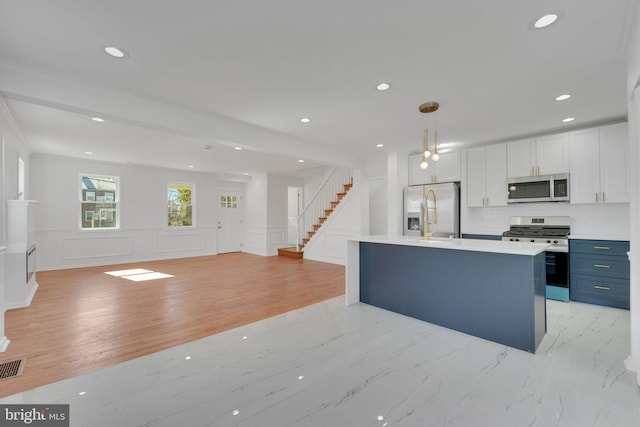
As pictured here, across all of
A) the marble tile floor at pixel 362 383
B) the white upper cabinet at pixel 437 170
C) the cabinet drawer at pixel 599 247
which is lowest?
the marble tile floor at pixel 362 383

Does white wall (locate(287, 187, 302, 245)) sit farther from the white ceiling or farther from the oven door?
the oven door

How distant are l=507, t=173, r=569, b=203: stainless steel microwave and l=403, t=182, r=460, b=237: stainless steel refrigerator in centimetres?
84

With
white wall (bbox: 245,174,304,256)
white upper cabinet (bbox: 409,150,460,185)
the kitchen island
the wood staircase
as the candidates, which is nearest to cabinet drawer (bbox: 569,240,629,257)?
the kitchen island

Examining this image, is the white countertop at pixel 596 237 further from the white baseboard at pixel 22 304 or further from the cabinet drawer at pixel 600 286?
the white baseboard at pixel 22 304

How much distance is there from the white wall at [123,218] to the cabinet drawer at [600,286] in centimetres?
843

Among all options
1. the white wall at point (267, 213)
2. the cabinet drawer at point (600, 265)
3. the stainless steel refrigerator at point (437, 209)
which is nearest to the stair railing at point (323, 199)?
the white wall at point (267, 213)

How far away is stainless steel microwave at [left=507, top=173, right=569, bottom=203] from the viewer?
4.24m

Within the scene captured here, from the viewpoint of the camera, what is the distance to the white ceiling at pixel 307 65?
1933 mm

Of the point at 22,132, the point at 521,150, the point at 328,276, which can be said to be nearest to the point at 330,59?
the point at 521,150

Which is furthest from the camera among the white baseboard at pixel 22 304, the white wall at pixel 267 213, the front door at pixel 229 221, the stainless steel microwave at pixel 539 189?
the front door at pixel 229 221

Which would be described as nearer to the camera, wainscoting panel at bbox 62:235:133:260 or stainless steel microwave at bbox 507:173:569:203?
stainless steel microwave at bbox 507:173:569:203

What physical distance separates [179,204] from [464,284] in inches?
308

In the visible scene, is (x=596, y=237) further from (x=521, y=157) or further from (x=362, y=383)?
(x=362, y=383)

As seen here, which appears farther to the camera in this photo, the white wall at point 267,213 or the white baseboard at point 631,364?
the white wall at point 267,213
